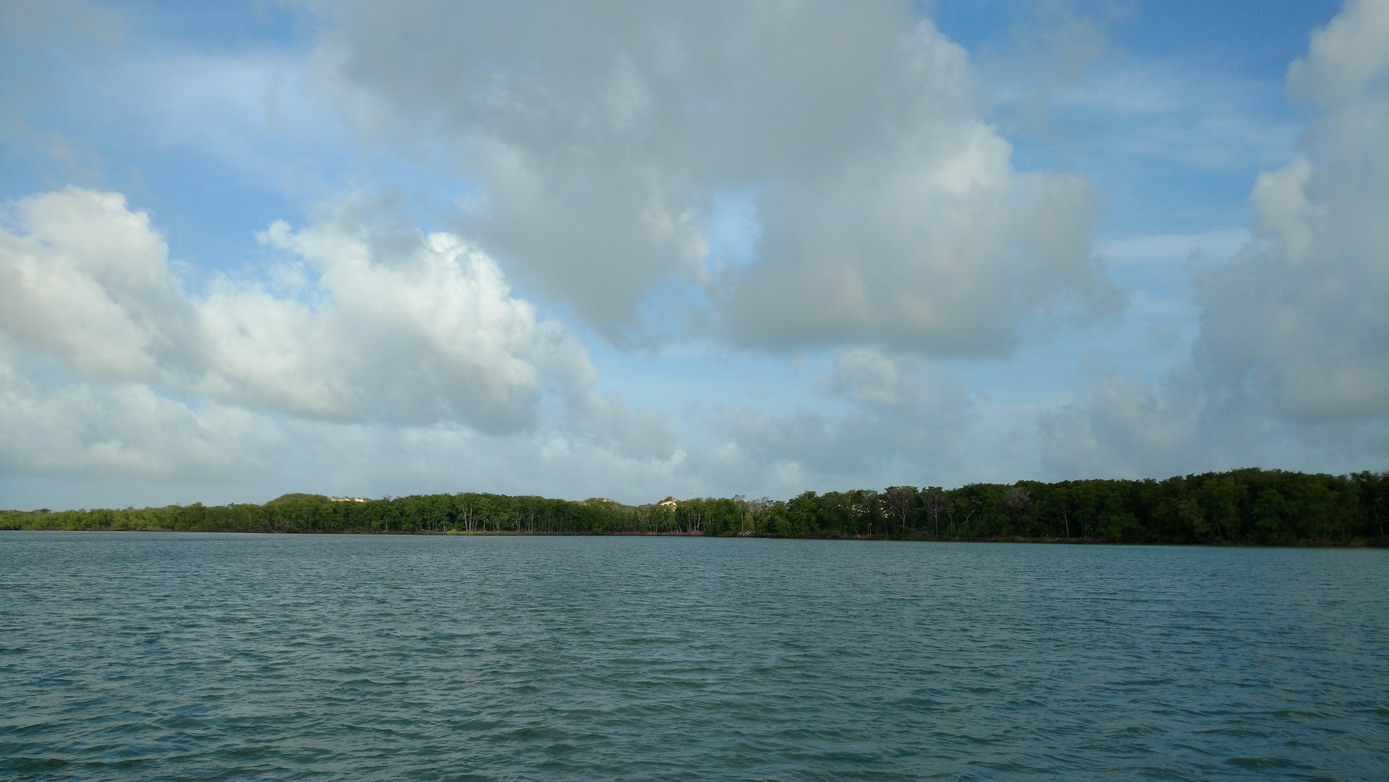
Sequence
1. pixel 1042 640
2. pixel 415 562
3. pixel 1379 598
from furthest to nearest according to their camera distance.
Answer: pixel 415 562, pixel 1379 598, pixel 1042 640

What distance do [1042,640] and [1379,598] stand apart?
3339 cm

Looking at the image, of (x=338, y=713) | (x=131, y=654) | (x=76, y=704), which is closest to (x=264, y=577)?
(x=131, y=654)

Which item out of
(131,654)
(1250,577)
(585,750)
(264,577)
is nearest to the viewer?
(585,750)

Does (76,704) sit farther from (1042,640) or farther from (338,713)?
(1042,640)

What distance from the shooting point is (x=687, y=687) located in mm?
23812

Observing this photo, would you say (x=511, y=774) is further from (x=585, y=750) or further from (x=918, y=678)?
(x=918, y=678)

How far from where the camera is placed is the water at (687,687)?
56.1 ft

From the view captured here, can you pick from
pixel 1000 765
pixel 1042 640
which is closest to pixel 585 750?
pixel 1000 765

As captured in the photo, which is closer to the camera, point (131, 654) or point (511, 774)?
point (511, 774)

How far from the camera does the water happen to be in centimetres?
1709

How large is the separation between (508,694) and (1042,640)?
75.9ft

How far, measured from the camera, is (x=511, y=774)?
52.3 feet

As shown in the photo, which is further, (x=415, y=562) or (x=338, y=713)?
(x=415, y=562)

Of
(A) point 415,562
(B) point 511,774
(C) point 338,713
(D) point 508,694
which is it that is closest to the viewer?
(B) point 511,774
